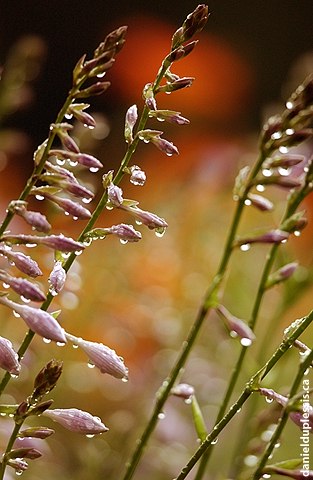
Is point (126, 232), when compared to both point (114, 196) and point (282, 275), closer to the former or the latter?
point (114, 196)

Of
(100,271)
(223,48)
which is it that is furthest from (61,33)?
(100,271)

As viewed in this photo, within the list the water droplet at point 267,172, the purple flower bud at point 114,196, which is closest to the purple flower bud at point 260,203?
the water droplet at point 267,172

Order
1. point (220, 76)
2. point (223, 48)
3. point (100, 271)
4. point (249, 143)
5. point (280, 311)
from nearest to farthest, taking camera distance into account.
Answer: point (280, 311) → point (100, 271) → point (249, 143) → point (220, 76) → point (223, 48)

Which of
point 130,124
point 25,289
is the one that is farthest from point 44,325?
point 130,124

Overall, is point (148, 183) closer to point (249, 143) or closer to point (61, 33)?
point (249, 143)

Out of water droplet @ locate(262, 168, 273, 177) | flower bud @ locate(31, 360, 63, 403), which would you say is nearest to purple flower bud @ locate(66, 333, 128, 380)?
flower bud @ locate(31, 360, 63, 403)
